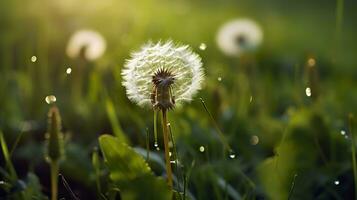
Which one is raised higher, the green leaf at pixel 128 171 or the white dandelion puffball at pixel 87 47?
the white dandelion puffball at pixel 87 47

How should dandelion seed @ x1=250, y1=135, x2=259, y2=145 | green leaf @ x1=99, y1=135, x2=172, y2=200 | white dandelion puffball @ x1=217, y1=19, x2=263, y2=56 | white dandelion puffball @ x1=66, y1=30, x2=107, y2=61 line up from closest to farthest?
green leaf @ x1=99, y1=135, x2=172, y2=200 < dandelion seed @ x1=250, y1=135, x2=259, y2=145 < white dandelion puffball @ x1=66, y1=30, x2=107, y2=61 < white dandelion puffball @ x1=217, y1=19, x2=263, y2=56

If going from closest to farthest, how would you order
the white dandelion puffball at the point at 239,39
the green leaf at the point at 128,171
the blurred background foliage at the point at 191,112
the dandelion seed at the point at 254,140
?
1. the green leaf at the point at 128,171
2. the blurred background foliage at the point at 191,112
3. the dandelion seed at the point at 254,140
4. the white dandelion puffball at the point at 239,39

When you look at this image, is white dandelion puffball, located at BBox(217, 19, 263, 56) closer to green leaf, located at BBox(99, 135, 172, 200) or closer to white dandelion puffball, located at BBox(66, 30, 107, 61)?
white dandelion puffball, located at BBox(66, 30, 107, 61)

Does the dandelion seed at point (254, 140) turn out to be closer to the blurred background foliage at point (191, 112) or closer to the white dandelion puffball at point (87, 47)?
the blurred background foliage at point (191, 112)

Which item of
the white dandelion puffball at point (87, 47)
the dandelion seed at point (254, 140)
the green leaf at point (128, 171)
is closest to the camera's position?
the green leaf at point (128, 171)

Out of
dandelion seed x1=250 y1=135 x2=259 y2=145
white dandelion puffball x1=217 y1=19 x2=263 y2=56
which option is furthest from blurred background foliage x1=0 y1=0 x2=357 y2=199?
white dandelion puffball x1=217 y1=19 x2=263 y2=56

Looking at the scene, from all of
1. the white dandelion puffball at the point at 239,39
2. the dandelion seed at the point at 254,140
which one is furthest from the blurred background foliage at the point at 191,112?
the white dandelion puffball at the point at 239,39

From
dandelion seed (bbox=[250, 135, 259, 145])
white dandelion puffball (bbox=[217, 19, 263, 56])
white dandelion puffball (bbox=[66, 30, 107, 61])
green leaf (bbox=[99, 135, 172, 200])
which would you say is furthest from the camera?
white dandelion puffball (bbox=[217, 19, 263, 56])

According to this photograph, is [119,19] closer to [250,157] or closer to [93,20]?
[93,20]
